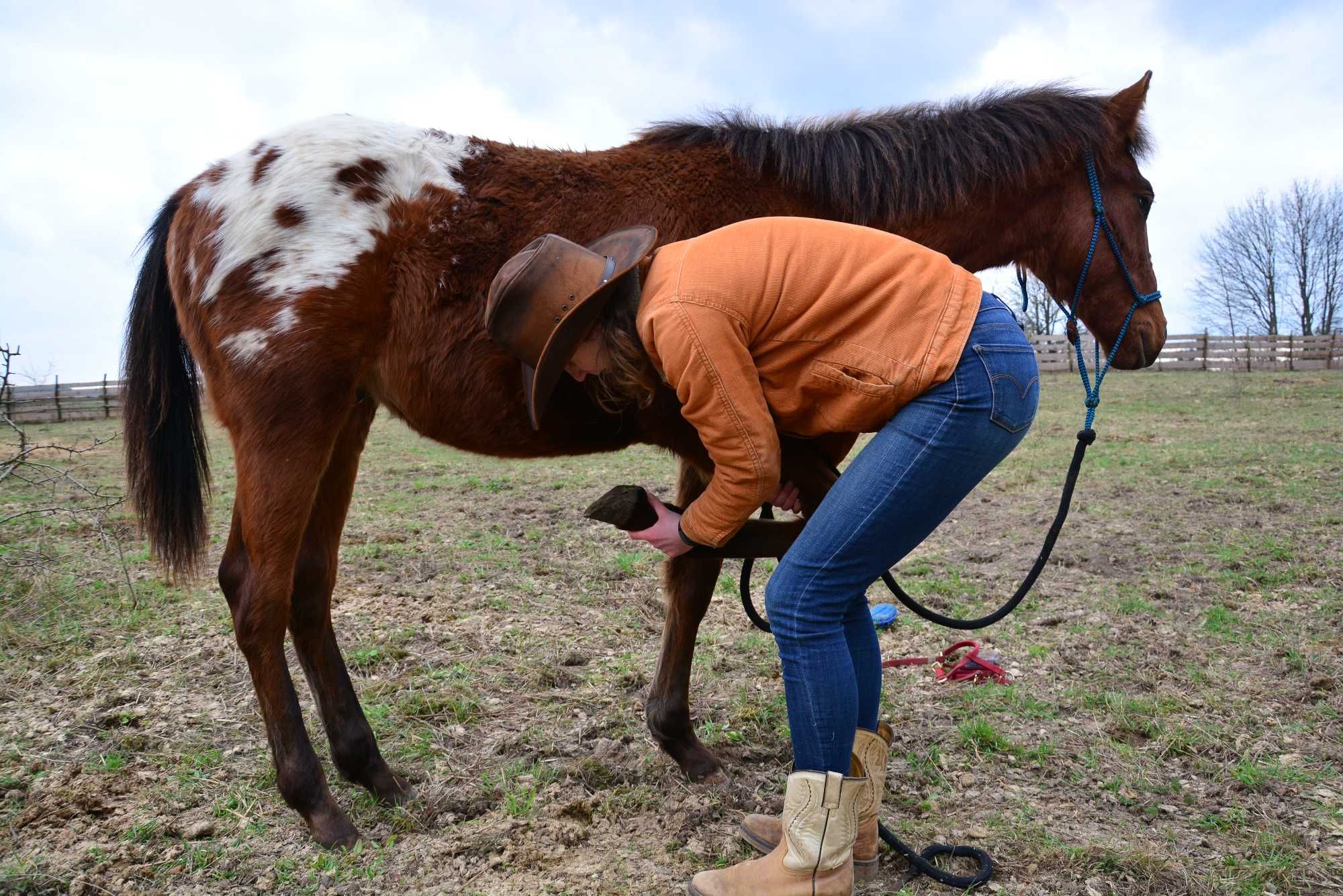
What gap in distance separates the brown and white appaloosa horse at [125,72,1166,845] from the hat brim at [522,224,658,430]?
463 mm

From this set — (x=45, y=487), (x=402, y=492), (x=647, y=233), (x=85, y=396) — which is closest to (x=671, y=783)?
(x=647, y=233)

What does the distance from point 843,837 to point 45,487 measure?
9057mm

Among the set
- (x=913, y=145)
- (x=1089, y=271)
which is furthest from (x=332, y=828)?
(x=1089, y=271)

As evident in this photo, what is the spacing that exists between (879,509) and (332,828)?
195cm

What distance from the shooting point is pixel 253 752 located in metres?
3.01

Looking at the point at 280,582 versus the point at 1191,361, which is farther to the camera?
the point at 1191,361

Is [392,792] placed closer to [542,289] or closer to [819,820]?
[819,820]

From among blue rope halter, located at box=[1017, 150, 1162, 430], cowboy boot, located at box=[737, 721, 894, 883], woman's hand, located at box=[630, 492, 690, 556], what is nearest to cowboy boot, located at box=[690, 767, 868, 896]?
cowboy boot, located at box=[737, 721, 894, 883]

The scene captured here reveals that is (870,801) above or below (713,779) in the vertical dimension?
above

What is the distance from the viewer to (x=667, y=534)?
2123 mm

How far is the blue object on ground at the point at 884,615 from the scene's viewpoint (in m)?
4.19

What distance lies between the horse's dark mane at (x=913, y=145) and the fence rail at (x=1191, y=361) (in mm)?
21313

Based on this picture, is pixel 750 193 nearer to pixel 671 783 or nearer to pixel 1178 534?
pixel 671 783

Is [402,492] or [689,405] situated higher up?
[689,405]
